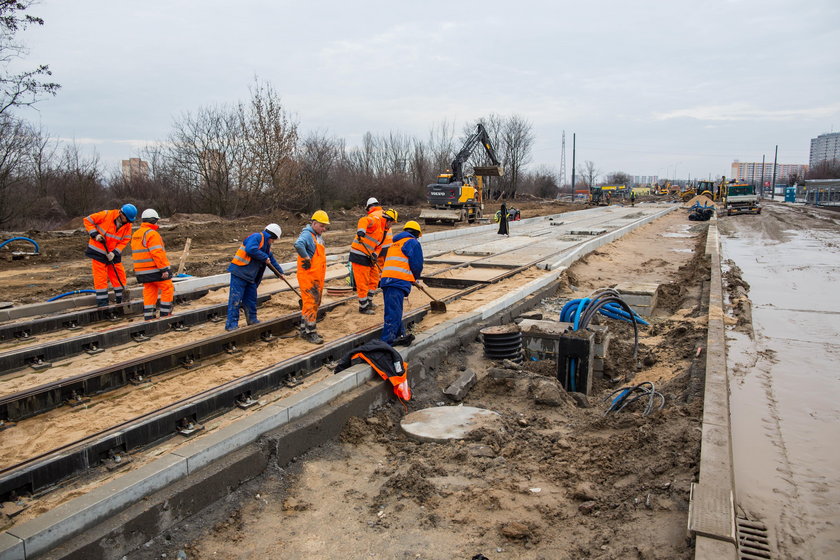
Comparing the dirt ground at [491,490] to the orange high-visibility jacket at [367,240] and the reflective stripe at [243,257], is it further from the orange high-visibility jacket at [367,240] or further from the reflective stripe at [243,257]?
the orange high-visibility jacket at [367,240]

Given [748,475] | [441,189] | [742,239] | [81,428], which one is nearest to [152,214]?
[81,428]

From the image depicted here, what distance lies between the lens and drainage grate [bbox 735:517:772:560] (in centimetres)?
360

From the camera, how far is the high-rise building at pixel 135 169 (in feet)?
118

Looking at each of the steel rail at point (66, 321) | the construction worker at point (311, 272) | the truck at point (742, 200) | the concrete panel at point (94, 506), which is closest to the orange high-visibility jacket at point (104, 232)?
the steel rail at point (66, 321)

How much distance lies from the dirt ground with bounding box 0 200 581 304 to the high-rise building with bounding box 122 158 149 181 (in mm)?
13166

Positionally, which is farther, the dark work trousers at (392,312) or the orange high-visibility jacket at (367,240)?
the orange high-visibility jacket at (367,240)

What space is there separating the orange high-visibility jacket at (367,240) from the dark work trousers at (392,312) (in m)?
2.49

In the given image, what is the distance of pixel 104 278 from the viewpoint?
9516 millimetres

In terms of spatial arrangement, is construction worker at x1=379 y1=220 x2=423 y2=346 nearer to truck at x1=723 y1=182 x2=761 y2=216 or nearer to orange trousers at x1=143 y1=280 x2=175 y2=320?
orange trousers at x1=143 y1=280 x2=175 y2=320

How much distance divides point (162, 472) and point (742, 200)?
144ft

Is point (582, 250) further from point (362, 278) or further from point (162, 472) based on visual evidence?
point (162, 472)

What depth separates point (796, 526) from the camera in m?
4.03

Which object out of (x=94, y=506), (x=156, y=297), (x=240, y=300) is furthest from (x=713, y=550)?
(x=156, y=297)

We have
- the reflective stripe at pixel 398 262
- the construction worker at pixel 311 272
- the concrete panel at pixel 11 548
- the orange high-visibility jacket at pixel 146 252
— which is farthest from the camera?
the orange high-visibility jacket at pixel 146 252
